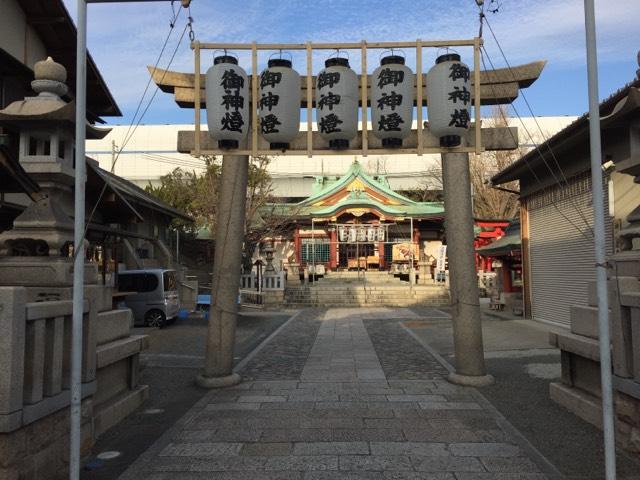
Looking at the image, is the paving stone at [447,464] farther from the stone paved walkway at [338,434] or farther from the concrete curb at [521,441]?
the concrete curb at [521,441]

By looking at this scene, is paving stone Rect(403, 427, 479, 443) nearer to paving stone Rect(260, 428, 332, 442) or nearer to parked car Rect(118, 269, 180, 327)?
paving stone Rect(260, 428, 332, 442)

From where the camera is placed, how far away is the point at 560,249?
14781 mm

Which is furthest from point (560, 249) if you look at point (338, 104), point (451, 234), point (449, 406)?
point (338, 104)

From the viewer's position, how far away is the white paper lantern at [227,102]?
6.83m

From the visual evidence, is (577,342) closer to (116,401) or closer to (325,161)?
(116,401)

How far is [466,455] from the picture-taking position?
516 cm

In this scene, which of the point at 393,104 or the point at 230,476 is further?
the point at 393,104

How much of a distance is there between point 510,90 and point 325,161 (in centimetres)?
4178

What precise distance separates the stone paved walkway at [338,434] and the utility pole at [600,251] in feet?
3.45

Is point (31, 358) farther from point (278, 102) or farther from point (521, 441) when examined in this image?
point (521, 441)

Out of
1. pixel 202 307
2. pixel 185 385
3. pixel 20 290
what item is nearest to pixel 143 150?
pixel 202 307

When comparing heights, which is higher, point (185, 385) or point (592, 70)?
point (592, 70)

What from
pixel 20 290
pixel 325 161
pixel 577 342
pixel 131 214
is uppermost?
pixel 325 161

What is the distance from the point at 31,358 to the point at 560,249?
14093 mm
